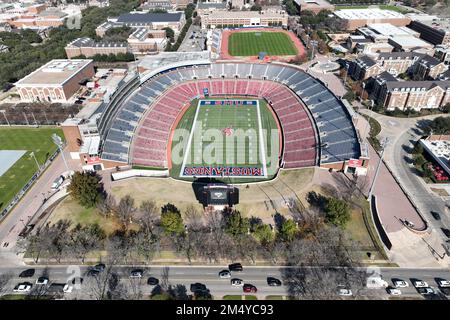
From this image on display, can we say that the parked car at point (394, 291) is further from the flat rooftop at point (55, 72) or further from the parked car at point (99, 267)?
the flat rooftop at point (55, 72)

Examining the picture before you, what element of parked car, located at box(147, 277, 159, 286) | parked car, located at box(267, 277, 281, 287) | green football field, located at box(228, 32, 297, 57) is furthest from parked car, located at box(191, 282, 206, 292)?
green football field, located at box(228, 32, 297, 57)

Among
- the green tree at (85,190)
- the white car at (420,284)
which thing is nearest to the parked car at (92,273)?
the green tree at (85,190)

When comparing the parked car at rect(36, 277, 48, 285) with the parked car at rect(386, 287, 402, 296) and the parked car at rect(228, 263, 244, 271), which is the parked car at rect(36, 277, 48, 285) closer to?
the parked car at rect(228, 263, 244, 271)

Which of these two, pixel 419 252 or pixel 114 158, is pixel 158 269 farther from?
pixel 419 252

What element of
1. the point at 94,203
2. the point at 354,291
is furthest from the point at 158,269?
the point at 354,291

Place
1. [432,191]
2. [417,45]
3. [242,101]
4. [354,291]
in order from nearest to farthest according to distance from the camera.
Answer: [354,291] < [432,191] < [242,101] < [417,45]

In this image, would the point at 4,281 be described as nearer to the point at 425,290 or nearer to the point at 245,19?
the point at 425,290
